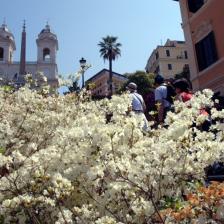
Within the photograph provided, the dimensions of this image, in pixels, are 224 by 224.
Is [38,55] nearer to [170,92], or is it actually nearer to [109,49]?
[109,49]

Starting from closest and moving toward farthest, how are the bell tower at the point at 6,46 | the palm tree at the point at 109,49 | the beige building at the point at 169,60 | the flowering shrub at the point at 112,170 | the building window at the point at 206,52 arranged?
the flowering shrub at the point at 112,170
the building window at the point at 206,52
the palm tree at the point at 109,49
the beige building at the point at 169,60
the bell tower at the point at 6,46

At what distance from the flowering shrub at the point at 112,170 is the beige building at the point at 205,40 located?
11.4m

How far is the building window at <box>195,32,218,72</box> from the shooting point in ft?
49.5

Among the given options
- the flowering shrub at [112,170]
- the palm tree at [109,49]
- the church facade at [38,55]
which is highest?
the church facade at [38,55]

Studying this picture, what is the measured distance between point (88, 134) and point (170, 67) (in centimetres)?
6801

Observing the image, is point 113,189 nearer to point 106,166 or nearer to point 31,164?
point 106,166

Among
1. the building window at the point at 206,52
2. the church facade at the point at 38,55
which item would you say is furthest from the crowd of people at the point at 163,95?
the church facade at the point at 38,55

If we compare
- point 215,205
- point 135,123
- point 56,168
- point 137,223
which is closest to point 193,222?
point 215,205

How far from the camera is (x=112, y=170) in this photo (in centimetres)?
310

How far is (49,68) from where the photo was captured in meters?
76.8

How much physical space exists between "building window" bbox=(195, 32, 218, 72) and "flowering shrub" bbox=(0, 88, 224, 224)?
39.0 feet

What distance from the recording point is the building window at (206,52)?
1509cm

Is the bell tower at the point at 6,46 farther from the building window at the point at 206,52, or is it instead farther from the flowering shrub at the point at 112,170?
the flowering shrub at the point at 112,170

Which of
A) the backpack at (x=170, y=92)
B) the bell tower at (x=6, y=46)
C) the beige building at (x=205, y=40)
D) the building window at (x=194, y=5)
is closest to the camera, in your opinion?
the backpack at (x=170, y=92)
